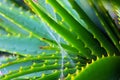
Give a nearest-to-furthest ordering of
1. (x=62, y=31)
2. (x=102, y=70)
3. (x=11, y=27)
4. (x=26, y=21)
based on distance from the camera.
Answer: (x=102, y=70)
(x=62, y=31)
(x=26, y=21)
(x=11, y=27)

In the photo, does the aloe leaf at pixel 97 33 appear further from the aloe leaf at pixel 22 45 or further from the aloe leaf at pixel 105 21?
the aloe leaf at pixel 22 45

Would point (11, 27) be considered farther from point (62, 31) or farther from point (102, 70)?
point (102, 70)

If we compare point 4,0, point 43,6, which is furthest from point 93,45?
point 4,0

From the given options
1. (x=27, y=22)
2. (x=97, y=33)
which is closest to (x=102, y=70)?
(x=97, y=33)

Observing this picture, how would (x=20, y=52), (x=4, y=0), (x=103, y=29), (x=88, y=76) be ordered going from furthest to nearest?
(x=4, y=0) < (x=20, y=52) < (x=103, y=29) < (x=88, y=76)

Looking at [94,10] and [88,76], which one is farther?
[94,10]

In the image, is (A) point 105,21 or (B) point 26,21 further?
(B) point 26,21

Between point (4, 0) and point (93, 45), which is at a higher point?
point (4, 0)

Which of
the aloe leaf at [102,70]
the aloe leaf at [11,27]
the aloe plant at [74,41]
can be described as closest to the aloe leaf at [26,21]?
the aloe plant at [74,41]

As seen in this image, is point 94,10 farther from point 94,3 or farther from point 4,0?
point 4,0
